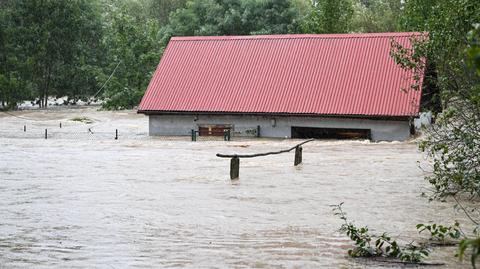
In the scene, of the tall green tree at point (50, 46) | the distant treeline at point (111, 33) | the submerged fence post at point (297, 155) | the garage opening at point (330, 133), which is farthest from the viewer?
the tall green tree at point (50, 46)

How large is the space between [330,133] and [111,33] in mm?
30472

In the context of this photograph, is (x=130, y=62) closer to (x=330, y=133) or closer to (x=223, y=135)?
(x=223, y=135)

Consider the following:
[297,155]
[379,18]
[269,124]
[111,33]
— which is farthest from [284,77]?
[379,18]

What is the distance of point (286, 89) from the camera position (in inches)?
1414

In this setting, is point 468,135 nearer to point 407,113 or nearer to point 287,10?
point 407,113

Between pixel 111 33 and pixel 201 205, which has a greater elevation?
pixel 111 33

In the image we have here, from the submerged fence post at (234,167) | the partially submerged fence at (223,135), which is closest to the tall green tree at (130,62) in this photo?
the partially submerged fence at (223,135)

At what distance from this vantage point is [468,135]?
12758mm

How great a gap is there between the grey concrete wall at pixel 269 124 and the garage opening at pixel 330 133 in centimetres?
37

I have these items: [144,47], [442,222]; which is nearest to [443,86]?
[442,222]

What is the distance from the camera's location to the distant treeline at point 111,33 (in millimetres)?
55062

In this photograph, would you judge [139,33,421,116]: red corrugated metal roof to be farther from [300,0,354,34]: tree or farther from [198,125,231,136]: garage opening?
[300,0,354,34]: tree

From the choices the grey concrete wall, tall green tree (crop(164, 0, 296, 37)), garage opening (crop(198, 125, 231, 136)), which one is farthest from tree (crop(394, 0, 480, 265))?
tall green tree (crop(164, 0, 296, 37))

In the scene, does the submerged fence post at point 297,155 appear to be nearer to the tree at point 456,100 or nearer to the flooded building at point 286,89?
the tree at point 456,100
